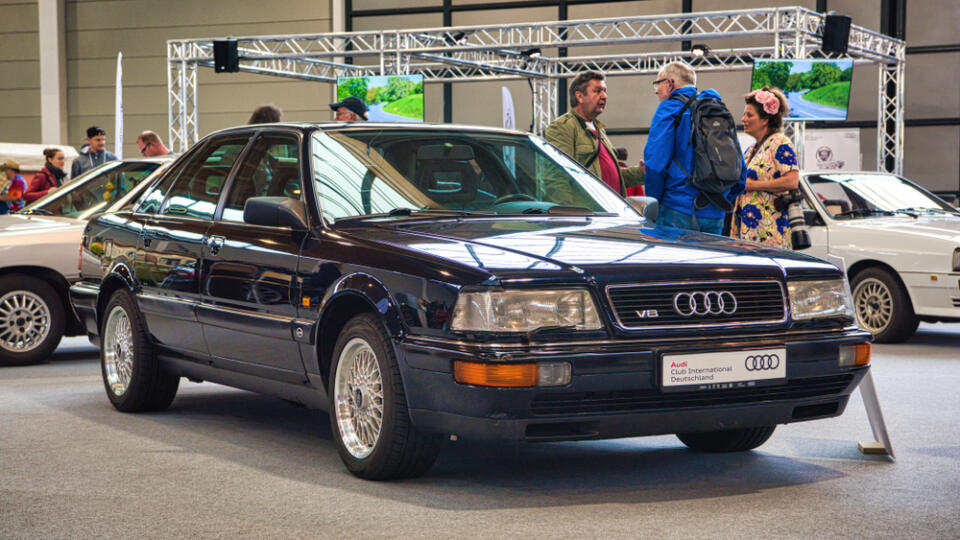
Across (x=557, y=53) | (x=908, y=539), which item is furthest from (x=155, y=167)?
(x=557, y=53)

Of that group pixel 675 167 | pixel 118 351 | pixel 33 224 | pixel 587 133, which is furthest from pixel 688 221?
pixel 33 224

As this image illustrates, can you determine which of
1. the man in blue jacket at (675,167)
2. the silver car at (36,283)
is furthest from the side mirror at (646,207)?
the silver car at (36,283)

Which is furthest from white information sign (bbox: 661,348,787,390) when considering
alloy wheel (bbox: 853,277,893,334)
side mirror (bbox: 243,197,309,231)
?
Answer: alloy wheel (bbox: 853,277,893,334)

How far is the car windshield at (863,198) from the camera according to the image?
11219mm

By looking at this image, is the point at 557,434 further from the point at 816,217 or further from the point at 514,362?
the point at 816,217

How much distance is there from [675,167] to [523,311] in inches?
117

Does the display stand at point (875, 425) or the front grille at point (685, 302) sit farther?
the display stand at point (875, 425)

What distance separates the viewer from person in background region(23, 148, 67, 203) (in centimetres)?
1468

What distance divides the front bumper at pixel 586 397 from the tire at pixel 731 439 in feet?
2.90

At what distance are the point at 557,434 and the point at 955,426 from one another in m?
2.94

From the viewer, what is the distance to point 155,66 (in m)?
28.0

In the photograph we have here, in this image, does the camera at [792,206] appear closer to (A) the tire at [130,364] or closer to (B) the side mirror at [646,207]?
(B) the side mirror at [646,207]

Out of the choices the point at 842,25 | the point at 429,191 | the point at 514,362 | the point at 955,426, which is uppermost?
the point at 842,25

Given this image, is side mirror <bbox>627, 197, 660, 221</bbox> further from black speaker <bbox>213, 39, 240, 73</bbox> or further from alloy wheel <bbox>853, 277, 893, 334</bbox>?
black speaker <bbox>213, 39, 240, 73</bbox>
